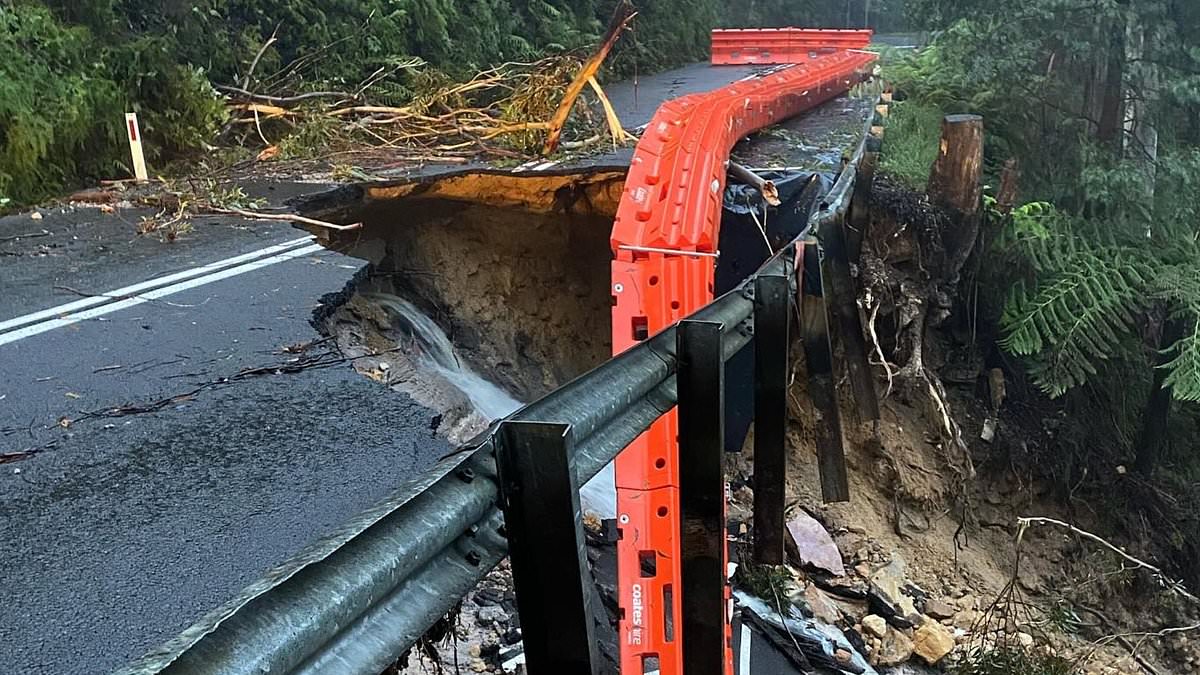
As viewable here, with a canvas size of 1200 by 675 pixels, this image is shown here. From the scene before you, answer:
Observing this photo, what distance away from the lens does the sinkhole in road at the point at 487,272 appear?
7949 millimetres

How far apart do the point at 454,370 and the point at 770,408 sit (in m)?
5.75

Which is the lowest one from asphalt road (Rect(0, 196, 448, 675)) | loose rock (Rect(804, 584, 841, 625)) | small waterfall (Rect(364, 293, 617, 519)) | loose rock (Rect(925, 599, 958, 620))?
loose rock (Rect(925, 599, 958, 620))

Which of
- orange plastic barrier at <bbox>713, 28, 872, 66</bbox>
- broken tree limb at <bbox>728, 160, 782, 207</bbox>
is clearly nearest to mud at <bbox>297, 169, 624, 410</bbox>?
broken tree limb at <bbox>728, 160, 782, 207</bbox>

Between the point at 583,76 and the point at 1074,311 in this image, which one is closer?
the point at 1074,311

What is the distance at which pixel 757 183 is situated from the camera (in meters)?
6.60

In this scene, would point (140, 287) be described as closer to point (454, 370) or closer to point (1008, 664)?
point (454, 370)

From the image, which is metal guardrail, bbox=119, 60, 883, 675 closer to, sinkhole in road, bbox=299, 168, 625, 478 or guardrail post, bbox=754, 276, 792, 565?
guardrail post, bbox=754, 276, 792, 565

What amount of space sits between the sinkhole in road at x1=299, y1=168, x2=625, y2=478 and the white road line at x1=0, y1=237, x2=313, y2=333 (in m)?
0.68

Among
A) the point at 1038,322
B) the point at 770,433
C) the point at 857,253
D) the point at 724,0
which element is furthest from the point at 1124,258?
the point at 724,0

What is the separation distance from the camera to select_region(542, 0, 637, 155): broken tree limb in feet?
29.9

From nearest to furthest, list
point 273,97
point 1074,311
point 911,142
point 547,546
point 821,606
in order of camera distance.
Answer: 1. point 547,546
2. point 821,606
3. point 1074,311
4. point 911,142
5. point 273,97

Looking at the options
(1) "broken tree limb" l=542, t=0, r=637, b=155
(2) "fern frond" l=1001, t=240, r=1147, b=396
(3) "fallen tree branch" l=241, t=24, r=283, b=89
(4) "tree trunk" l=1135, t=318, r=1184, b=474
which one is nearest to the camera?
(2) "fern frond" l=1001, t=240, r=1147, b=396

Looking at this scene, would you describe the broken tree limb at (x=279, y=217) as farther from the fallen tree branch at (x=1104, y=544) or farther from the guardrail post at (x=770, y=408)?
the fallen tree branch at (x=1104, y=544)

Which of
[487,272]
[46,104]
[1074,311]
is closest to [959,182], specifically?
[1074,311]
